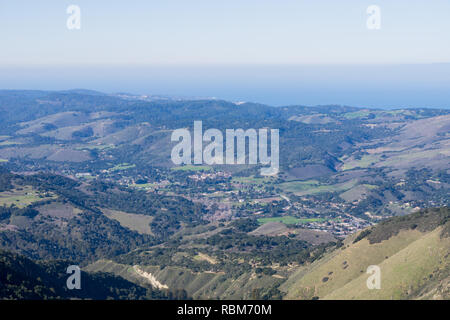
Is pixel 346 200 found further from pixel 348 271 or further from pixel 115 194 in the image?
pixel 348 271

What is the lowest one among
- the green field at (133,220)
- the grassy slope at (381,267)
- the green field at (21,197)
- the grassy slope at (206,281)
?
the green field at (133,220)

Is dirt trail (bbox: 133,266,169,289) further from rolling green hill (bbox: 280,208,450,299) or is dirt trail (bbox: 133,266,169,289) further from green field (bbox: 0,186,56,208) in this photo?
green field (bbox: 0,186,56,208)

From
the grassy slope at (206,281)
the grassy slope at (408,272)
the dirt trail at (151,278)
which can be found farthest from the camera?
the dirt trail at (151,278)

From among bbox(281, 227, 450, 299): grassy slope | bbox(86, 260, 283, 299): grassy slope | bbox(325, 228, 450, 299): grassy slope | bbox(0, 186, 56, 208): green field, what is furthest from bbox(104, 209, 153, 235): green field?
bbox(325, 228, 450, 299): grassy slope

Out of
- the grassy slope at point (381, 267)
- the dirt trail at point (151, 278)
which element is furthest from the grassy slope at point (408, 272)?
the dirt trail at point (151, 278)

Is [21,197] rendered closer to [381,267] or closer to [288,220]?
[288,220]

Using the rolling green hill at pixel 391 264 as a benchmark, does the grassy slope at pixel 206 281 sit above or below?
below

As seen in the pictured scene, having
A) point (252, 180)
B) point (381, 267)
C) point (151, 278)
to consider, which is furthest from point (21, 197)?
point (381, 267)

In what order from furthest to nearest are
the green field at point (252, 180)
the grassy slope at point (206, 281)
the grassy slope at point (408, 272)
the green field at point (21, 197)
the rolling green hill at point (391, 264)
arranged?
1. the green field at point (252, 180)
2. the green field at point (21, 197)
3. the grassy slope at point (206, 281)
4. the rolling green hill at point (391, 264)
5. the grassy slope at point (408, 272)

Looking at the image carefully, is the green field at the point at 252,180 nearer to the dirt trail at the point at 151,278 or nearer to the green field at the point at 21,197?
the green field at the point at 21,197
